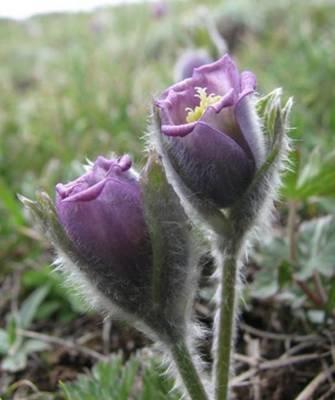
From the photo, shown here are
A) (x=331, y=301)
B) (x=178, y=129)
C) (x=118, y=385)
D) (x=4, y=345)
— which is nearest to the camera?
(x=178, y=129)

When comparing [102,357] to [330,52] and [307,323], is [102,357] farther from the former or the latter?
[330,52]

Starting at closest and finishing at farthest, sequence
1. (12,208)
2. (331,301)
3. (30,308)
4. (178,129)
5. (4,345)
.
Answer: (178,129) → (331,301) → (4,345) → (30,308) → (12,208)

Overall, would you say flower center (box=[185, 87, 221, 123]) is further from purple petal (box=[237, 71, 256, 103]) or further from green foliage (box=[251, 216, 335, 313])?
green foliage (box=[251, 216, 335, 313])

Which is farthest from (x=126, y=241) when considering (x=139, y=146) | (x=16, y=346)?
(x=139, y=146)

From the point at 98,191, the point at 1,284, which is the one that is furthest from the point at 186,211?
the point at 1,284

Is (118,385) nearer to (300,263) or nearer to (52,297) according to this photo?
(300,263)

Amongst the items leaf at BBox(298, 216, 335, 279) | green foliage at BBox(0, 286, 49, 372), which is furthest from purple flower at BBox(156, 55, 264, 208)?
green foliage at BBox(0, 286, 49, 372)

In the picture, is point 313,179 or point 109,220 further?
point 313,179
